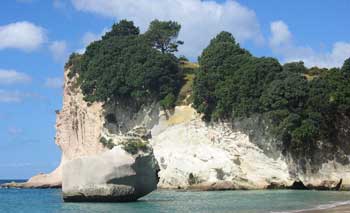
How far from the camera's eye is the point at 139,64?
3209 inches

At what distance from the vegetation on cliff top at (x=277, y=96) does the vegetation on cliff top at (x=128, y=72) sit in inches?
300

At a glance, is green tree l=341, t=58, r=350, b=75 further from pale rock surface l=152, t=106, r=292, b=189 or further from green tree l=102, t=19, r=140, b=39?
green tree l=102, t=19, r=140, b=39

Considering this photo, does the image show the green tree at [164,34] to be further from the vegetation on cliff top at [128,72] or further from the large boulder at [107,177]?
the large boulder at [107,177]

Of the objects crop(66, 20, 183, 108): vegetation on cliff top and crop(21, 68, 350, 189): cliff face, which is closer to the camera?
crop(21, 68, 350, 189): cliff face

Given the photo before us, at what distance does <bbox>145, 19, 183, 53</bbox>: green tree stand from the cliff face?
18087 mm

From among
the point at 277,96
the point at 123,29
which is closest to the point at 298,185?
the point at 277,96

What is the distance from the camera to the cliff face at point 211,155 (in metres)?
63.5

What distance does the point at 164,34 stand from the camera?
98.5m

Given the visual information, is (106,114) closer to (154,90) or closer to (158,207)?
(154,90)

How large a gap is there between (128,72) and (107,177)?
4452 centimetres

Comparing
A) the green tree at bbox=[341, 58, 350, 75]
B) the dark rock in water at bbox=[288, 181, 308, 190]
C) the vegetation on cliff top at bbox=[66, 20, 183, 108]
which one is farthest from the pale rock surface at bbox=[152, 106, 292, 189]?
the green tree at bbox=[341, 58, 350, 75]

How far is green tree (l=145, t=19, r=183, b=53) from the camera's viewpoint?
324ft

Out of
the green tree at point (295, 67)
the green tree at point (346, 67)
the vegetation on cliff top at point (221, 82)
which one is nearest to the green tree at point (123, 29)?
the vegetation on cliff top at point (221, 82)

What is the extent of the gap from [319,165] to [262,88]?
1053 centimetres
